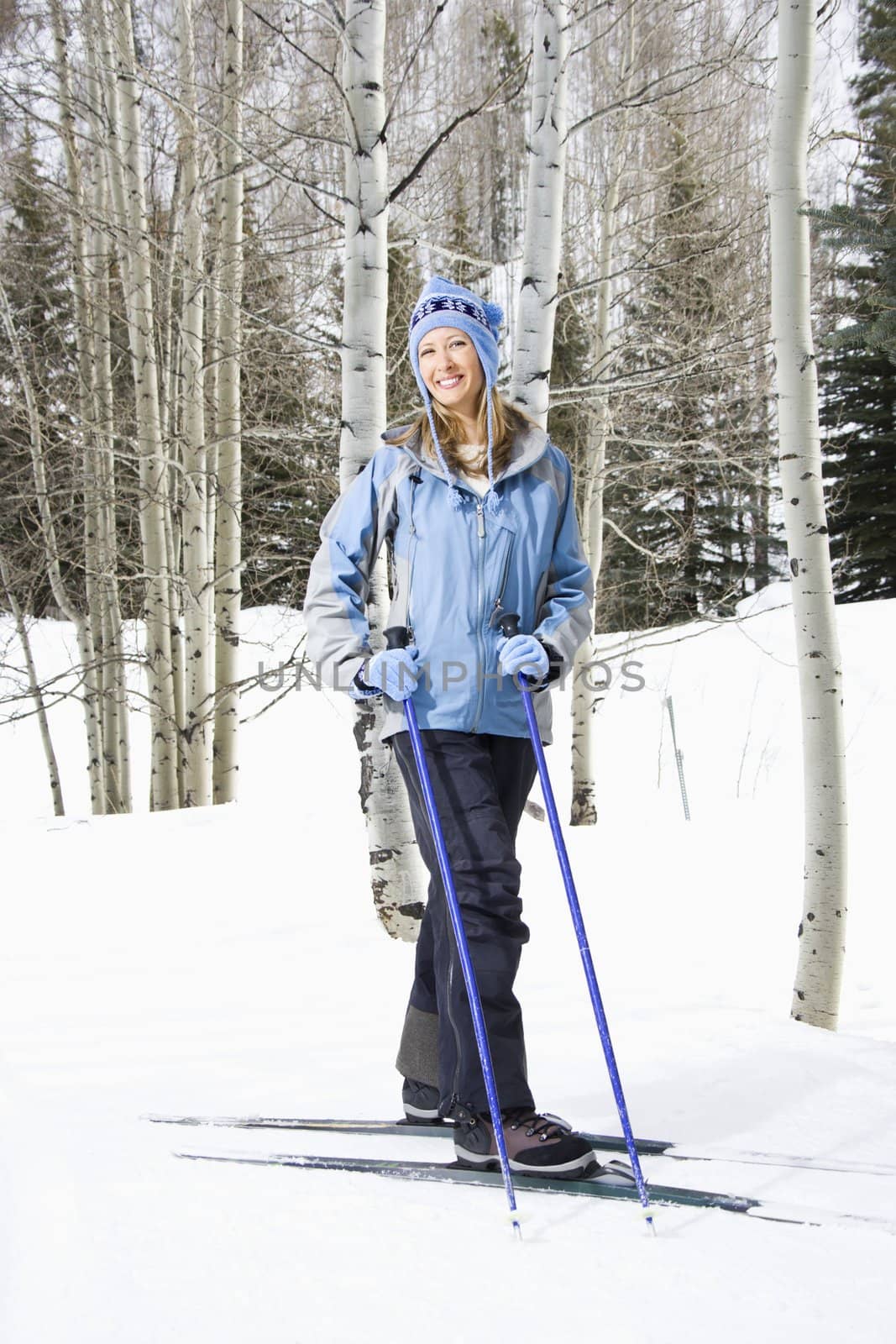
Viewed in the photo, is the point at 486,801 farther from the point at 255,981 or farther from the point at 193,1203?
the point at 255,981

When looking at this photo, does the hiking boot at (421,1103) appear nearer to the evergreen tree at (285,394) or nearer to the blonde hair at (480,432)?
the blonde hair at (480,432)

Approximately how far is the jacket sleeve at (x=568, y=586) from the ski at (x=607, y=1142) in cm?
103

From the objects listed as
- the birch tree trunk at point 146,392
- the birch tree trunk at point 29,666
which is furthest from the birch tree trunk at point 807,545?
the birch tree trunk at point 29,666

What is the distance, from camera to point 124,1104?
2492 millimetres

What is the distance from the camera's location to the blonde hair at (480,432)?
232 cm

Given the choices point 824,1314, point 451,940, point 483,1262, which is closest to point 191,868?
point 451,940

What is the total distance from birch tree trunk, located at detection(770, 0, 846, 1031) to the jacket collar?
5.61ft

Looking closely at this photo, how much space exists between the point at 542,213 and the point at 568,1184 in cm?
369

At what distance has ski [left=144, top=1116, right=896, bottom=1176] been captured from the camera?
6.59 ft

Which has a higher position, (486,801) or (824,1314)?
(486,801)

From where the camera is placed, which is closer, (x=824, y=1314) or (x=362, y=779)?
(x=824, y=1314)

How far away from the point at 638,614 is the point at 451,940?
16.3 m

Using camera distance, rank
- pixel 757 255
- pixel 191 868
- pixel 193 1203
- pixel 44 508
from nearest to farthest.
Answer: pixel 193 1203, pixel 191 868, pixel 757 255, pixel 44 508

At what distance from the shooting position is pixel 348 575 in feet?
7.63
